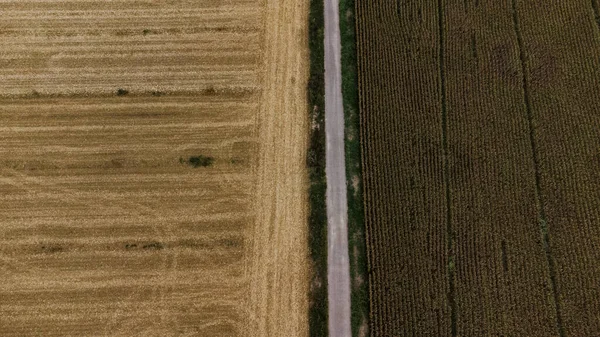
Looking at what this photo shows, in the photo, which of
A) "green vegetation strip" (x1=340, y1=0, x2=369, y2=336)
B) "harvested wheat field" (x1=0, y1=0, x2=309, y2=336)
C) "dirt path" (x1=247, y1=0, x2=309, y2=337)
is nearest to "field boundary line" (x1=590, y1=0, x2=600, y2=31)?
"green vegetation strip" (x1=340, y1=0, x2=369, y2=336)

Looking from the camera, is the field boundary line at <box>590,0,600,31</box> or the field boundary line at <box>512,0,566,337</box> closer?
the field boundary line at <box>512,0,566,337</box>

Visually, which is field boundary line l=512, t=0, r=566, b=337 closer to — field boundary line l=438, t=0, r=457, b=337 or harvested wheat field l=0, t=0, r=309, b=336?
field boundary line l=438, t=0, r=457, b=337

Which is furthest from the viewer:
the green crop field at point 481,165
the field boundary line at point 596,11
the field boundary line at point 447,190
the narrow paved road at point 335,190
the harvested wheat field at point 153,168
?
the field boundary line at point 596,11

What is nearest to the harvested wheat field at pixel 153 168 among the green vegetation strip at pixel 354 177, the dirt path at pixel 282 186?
the dirt path at pixel 282 186

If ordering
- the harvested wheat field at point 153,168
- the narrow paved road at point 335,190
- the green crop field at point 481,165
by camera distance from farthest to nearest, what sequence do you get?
the harvested wheat field at point 153,168 < the narrow paved road at point 335,190 < the green crop field at point 481,165

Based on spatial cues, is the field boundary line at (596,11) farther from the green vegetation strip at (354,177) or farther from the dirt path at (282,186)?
the dirt path at (282,186)

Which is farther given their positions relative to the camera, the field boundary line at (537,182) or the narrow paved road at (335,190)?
the narrow paved road at (335,190)

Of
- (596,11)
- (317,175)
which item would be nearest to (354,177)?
(317,175)

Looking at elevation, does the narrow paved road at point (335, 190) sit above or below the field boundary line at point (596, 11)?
below
